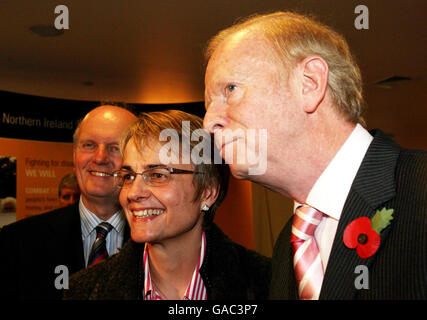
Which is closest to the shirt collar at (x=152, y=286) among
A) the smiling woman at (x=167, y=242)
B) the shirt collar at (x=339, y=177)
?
the smiling woman at (x=167, y=242)

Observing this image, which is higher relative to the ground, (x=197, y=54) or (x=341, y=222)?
(x=197, y=54)

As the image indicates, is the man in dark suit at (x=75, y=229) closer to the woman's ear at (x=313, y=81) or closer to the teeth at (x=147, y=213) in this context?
the teeth at (x=147, y=213)

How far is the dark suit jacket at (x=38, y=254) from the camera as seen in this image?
2.25 m

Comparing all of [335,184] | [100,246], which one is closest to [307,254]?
[335,184]

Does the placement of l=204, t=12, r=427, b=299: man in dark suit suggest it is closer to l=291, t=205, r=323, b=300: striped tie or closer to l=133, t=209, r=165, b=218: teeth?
l=291, t=205, r=323, b=300: striped tie

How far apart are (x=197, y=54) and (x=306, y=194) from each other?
495 cm

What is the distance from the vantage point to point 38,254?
92.2 inches

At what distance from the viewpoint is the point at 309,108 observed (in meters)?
1.28

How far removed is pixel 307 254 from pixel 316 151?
12.1 inches

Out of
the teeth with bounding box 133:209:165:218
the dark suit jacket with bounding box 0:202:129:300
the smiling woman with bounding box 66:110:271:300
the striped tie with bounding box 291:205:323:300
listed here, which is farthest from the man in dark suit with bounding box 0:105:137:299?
the striped tie with bounding box 291:205:323:300

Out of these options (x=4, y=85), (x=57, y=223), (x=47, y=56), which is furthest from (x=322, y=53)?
(x=4, y=85)

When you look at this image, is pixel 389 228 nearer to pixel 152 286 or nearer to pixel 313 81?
pixel 313 81

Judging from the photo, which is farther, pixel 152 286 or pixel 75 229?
pixel 75 229
